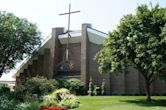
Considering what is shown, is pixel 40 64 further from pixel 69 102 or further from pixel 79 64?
pixel 69 102

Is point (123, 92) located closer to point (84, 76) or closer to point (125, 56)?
point (84, 76)

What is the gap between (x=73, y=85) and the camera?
30.2 meters

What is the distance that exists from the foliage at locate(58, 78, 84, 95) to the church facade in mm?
818

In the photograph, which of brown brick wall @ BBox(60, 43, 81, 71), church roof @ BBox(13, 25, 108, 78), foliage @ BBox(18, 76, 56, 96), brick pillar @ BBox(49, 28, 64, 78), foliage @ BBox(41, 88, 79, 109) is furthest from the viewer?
brown brick wall @ BBox(60, 43, 81, 71)

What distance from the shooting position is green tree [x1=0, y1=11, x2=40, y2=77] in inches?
1310

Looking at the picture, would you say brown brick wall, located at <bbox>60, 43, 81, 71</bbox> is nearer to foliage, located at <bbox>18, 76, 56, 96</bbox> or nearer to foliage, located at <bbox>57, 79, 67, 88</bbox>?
foliage, located at <bbox>57, 79, 67, 88</bbox>

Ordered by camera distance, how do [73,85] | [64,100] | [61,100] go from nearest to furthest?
[64,100] → [61,100] → [73,85]

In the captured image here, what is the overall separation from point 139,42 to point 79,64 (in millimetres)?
13211

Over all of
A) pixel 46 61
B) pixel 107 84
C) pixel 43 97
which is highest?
pixel 46 61

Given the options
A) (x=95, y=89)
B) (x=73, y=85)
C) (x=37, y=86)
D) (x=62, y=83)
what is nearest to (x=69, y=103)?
(x=37, y=86)

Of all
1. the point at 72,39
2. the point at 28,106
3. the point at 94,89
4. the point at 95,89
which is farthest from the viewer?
the point at 72,39

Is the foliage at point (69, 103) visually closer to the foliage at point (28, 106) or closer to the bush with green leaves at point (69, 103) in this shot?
the bush with green leaves at point (69, 103)

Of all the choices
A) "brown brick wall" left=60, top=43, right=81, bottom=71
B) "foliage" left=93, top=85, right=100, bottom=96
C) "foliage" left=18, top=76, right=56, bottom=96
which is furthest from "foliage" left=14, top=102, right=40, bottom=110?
"brown brick wall" left=60, top=43, right=81, bottom=71

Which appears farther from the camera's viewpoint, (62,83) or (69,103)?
(62,83)
